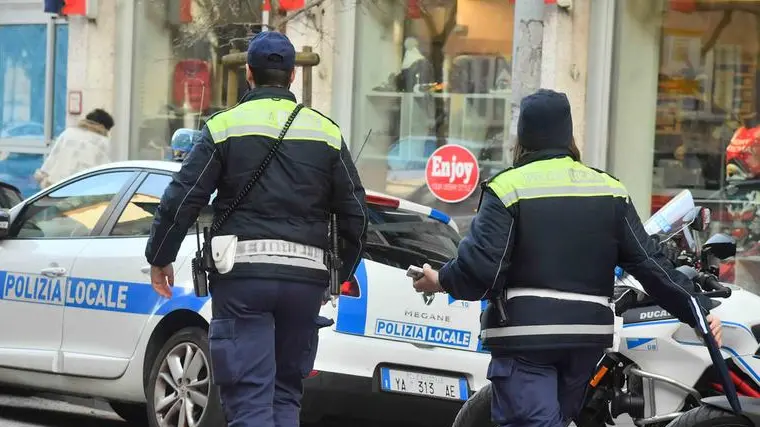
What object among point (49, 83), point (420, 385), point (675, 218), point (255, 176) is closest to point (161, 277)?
point (255, 176)

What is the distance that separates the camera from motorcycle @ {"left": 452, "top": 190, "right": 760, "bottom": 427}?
5691 mm

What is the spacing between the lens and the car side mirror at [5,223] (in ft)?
26.0

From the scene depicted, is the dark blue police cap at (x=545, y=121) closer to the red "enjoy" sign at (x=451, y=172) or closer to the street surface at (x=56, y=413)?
the street surface at (x=56, y=413)

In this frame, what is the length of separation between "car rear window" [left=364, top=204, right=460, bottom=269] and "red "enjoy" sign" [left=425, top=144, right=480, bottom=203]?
6064 mm

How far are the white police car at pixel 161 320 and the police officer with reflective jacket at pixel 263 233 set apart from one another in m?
1.26

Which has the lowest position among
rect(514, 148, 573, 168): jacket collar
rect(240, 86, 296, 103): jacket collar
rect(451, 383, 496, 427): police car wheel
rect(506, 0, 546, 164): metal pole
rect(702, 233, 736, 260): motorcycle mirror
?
rect(451, 383, 496, 427): police car wheel

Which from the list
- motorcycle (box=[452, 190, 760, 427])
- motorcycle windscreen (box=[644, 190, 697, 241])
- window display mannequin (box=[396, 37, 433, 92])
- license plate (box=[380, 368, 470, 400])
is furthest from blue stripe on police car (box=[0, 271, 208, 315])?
window display mannequin (box=[396, 37, 433, 92])

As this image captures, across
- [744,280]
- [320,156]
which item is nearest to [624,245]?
[320,156]

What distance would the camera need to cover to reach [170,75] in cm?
1683

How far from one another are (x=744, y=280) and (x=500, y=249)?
28.0ft

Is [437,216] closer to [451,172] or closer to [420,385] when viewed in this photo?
[420,385]

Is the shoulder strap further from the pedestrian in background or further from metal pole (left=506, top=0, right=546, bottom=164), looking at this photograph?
the pedestrian in background

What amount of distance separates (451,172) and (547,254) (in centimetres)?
910

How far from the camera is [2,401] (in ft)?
29.8
